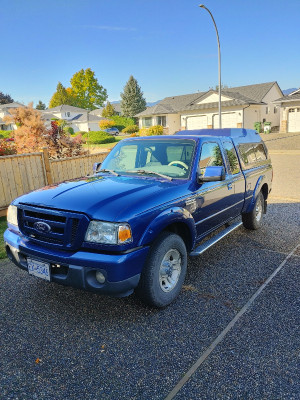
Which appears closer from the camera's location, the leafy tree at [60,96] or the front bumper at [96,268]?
the front bumper at [96,268]

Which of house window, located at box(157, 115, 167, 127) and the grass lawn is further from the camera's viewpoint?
house window, located at box(157, 115, 167, 127)

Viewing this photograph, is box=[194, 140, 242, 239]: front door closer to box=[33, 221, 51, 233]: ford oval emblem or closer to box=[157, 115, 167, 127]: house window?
box=[33, 221, 51, 233]: ford oval emblem

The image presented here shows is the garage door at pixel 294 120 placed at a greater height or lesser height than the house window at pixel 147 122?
lesser

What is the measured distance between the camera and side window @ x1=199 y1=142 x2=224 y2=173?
4.13m

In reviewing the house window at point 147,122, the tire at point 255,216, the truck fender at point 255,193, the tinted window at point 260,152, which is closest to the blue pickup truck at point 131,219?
the truck fender at point 255,193

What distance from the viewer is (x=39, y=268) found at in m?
3.14

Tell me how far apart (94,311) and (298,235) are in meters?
3.98

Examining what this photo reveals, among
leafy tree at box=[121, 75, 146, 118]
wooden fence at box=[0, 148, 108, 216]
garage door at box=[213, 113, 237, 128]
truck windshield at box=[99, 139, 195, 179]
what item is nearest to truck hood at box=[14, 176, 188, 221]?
truck windshield at box=[99, 139, 195, 179]

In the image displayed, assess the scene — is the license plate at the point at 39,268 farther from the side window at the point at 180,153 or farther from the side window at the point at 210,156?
the side window at the point at 210,156

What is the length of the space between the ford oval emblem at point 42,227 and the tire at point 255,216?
3832 millimetres

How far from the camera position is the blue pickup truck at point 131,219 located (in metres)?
2.85

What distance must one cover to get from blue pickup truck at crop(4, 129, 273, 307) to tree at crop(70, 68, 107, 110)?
85067mm

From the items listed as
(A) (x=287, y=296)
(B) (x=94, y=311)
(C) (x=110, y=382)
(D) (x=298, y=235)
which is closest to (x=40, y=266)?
(B) (x=94, y=311)

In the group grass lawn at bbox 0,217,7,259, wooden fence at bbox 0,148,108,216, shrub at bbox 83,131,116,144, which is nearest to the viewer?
grass lawn at bbox 0,217,7,259
